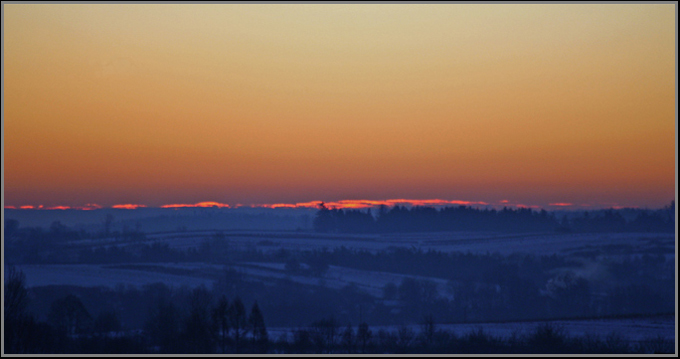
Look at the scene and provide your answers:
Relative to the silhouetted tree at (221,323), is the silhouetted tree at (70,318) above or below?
below

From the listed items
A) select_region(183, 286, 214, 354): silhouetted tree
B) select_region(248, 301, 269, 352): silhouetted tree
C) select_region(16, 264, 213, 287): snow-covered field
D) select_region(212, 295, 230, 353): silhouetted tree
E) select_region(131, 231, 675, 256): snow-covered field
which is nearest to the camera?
select_region(183, 286, 214, 354): silhouetted tree

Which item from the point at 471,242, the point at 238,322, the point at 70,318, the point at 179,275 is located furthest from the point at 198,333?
the point at 471,242

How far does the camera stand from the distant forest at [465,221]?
79.7 m

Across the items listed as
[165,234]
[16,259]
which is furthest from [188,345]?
[165,234]

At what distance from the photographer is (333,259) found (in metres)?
72.1

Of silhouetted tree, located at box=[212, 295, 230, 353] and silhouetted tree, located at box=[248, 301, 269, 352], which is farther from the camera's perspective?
silhouetted tree, located at box=[212, 295, 230, 353]

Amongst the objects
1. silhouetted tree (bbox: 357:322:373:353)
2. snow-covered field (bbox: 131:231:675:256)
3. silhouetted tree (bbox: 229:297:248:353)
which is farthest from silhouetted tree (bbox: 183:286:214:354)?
snow-covered field (bbox: 131:231:675:256)

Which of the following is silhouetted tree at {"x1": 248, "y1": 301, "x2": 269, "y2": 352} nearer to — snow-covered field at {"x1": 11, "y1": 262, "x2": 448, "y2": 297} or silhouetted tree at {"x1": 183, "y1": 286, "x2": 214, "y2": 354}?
silhouetted tree at {"x1": 183, "y1": 286, "x2": 214, "y2": 354}

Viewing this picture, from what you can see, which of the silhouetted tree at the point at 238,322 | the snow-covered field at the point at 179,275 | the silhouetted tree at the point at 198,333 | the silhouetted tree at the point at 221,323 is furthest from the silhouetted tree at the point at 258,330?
the snow-covered field at the point at 179,275

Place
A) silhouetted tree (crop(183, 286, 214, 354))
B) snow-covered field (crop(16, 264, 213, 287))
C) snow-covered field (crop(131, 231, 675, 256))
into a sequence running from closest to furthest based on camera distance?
silhouetted tree (crop(183, 286, 214, 354)) → snow-covered field (crop(16, 264, 213, 287)) → snow-covered field (crop(131, 231, 675, 256))

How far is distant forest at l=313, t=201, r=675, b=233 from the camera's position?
79688 mm

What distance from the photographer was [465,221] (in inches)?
3477

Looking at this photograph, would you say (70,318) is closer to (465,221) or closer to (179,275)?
(179,275)

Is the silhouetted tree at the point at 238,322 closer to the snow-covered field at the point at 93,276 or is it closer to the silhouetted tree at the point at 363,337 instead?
the silhouetted tree at the point at 363,337
